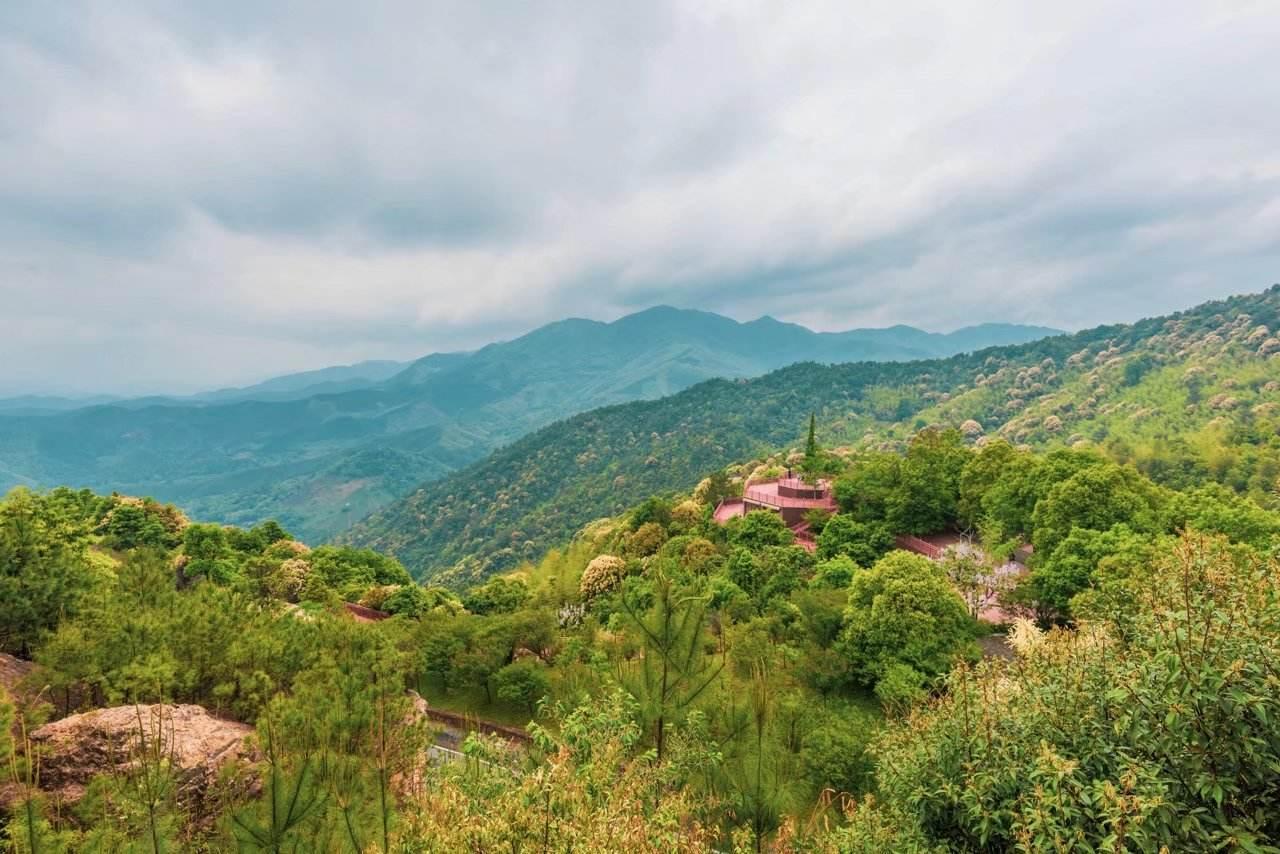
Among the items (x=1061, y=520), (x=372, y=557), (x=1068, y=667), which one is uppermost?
(x=1068, y=667)

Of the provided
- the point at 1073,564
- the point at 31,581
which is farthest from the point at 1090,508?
the point at 31,581

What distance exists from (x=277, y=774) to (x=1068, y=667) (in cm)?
1049

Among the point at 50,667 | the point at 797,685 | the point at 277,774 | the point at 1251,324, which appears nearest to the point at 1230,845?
the point at 277,774

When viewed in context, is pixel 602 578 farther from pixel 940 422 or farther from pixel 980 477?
pixel 940 422

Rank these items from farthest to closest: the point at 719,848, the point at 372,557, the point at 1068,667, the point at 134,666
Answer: the point at 372,557
the point at 134,666
the point at 719,848
the point at 1068,667

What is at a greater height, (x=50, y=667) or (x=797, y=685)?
(x=50, y=667)

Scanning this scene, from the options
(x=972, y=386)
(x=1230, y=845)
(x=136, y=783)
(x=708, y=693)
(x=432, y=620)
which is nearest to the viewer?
(x=1230, y=845)

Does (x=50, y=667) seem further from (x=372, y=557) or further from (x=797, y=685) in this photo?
(x=372, y=557)

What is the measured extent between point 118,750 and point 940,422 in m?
150

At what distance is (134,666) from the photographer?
1253 cm

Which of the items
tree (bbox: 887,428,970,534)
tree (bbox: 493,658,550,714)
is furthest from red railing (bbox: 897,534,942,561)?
tree (bbox: 493,658,550,714)

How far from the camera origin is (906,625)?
63.2ft

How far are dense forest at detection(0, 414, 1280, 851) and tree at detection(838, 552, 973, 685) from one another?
98 millimetres

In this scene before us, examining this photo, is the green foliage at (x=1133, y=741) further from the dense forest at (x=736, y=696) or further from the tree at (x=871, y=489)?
the tree at (x=871, y=489)
